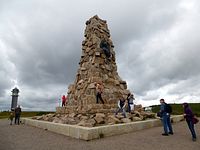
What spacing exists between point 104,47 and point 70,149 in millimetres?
12351

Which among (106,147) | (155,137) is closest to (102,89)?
(155,137)

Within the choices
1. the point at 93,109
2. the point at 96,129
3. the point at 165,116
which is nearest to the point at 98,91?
the point at 93,109

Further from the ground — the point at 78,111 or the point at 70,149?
the point at 78,111

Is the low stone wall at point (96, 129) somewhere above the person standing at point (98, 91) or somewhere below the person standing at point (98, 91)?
below

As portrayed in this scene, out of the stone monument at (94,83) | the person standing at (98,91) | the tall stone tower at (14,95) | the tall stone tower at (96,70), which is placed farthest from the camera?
the tall stone tower at (14,95)

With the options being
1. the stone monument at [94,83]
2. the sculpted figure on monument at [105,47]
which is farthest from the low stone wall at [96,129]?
the sculpted figure on monument at [105,47]

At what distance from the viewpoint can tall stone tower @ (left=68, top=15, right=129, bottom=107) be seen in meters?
15.9

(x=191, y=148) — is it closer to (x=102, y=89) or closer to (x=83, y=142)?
(x=83, y=142)

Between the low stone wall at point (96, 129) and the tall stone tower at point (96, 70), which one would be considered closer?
the low stone wall at point (96, 129)

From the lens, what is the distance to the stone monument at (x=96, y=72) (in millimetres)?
15711

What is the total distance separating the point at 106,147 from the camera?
722 centimetres

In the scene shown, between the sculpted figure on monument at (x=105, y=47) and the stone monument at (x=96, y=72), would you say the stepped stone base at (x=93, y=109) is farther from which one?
the sculpted figure on monument at (x=105, y=47)

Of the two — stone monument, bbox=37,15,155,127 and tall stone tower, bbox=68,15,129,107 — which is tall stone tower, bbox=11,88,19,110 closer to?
stone monument, bbox=37,15,155,127

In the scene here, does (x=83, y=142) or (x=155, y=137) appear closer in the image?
(x=83, y=142)
